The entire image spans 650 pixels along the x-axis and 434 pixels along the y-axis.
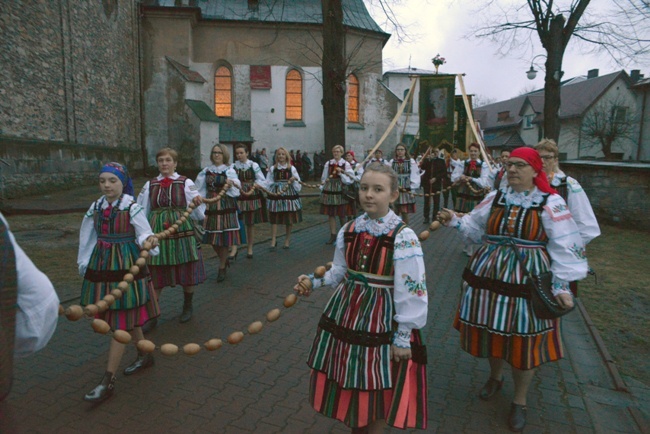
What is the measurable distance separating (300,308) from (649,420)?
12.3ft

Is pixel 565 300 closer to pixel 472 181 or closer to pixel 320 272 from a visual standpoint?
pixel 320 272

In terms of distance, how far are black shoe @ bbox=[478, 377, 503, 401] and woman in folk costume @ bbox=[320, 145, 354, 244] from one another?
21.0 feet

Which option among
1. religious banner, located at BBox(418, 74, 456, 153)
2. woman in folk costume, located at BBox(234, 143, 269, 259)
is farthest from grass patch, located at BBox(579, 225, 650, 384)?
woman in folk costume, located at BBox(234, 143, 269, 259)

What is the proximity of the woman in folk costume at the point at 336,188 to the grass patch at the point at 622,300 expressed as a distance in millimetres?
4758

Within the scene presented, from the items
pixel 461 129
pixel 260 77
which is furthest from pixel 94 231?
pixel 260 77

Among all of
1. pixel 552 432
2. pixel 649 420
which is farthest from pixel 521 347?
pixel 649 420

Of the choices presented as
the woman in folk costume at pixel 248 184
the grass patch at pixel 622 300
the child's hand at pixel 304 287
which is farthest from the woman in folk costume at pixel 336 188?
the child's hand at pixel 304 287

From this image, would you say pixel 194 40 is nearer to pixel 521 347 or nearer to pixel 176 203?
pixel 176 203

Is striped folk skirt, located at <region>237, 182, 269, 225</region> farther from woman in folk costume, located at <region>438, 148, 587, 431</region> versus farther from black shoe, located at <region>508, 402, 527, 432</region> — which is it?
black shoe, located at <region>508, 402, 527, 432</region>

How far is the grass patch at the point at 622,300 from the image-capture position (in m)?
4.77

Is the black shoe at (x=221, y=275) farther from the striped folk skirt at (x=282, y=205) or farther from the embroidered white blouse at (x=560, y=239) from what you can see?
the embroidered white blouse at (x=560, y=239)

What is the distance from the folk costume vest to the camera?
1.59 meters

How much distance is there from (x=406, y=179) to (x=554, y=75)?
8358 mm

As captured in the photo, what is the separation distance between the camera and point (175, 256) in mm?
5070
